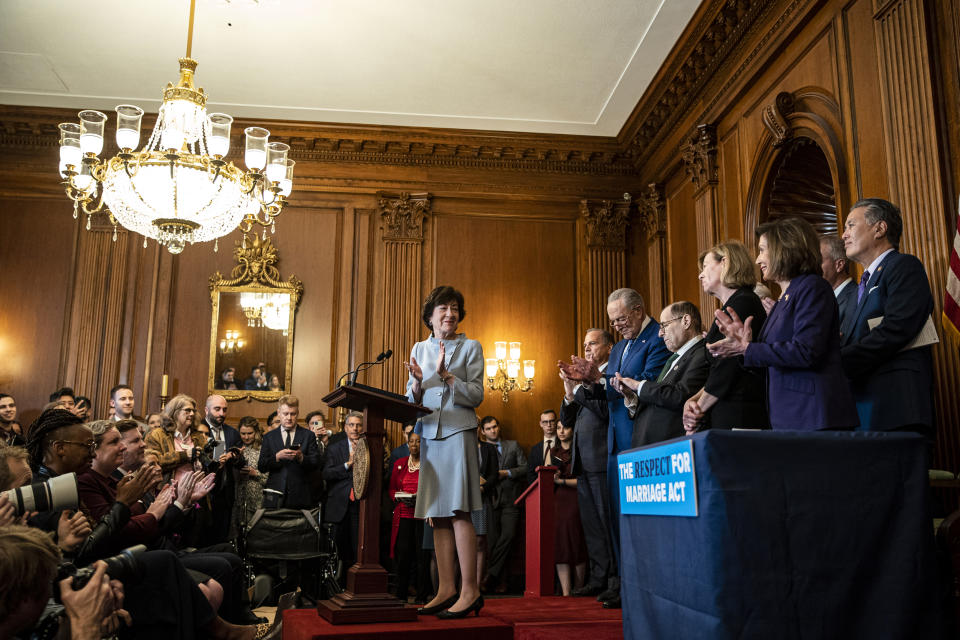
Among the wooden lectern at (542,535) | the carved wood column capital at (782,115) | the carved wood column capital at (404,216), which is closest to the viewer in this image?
the wooden lectern at (542,535)

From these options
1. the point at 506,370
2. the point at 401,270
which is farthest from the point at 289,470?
the point at 401,270

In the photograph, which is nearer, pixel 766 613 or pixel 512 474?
pixel 766 613

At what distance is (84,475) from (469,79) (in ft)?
18.3

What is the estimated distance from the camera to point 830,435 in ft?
6.72

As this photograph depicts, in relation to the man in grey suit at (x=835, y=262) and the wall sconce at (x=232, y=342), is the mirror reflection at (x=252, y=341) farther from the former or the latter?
the man in grey suit at (x=835, y=262)

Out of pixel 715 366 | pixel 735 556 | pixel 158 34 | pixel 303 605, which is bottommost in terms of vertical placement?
pixel 303 605

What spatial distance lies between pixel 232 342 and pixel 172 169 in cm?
335

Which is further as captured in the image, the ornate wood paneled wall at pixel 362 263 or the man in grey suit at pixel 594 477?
the ornate wood paneled wall at pixel 362 263

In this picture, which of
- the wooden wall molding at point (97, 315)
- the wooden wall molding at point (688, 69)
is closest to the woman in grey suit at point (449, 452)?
the wooden wall molding at point (688, 69)

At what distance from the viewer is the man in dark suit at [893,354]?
2832mm

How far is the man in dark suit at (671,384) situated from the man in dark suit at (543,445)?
3563 mm

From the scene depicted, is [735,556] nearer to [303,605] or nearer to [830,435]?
[830,435]

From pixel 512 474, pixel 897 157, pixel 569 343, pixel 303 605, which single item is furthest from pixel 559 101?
pixel 303 605

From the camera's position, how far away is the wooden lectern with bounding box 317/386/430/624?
3.15 metres
